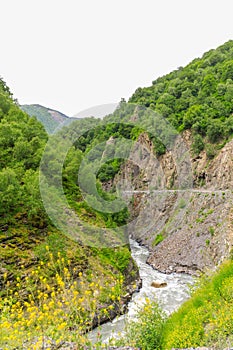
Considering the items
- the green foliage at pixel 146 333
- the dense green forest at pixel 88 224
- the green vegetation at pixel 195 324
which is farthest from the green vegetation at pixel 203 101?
the green foliage at pixel 146 333

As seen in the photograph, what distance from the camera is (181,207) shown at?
39.3 metres

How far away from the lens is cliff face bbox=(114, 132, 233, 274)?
28.6 meters

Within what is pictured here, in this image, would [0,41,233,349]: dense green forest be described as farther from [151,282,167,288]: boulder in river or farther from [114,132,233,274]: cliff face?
[114,132,233,274]: cliff face

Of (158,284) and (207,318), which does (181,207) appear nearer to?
(158,284)

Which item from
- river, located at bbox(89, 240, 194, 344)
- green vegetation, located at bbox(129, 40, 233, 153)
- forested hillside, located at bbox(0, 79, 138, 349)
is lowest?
river, located at bbox(89, 240, 194, 344)

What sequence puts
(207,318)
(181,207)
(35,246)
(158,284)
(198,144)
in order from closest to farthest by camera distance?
(207,318) < (35,246) < (158,284) < (181,207) < (198,144)

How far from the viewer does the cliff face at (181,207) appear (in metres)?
28.6

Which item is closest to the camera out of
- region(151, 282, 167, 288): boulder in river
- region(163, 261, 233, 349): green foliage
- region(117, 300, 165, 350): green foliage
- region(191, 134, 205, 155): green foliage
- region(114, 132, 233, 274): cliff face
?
region(163, 261, 233, 349): green foliage

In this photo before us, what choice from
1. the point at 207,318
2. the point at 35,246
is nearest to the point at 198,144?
the point at 35,246

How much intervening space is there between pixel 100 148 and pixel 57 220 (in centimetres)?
4205

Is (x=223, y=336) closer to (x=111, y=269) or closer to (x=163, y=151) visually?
(x=111, y=269)

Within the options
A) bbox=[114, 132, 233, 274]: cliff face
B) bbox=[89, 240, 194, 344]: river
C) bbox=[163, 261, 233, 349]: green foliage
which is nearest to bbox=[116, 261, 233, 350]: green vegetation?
bbox=[163, 261, 233, 349]: green foliage

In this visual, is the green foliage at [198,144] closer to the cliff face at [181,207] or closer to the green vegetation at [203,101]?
the green vegetation at [203,101]

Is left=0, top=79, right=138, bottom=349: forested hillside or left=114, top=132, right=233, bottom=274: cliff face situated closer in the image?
left=0, top=79, right=138, bottom=349: forested hillside
